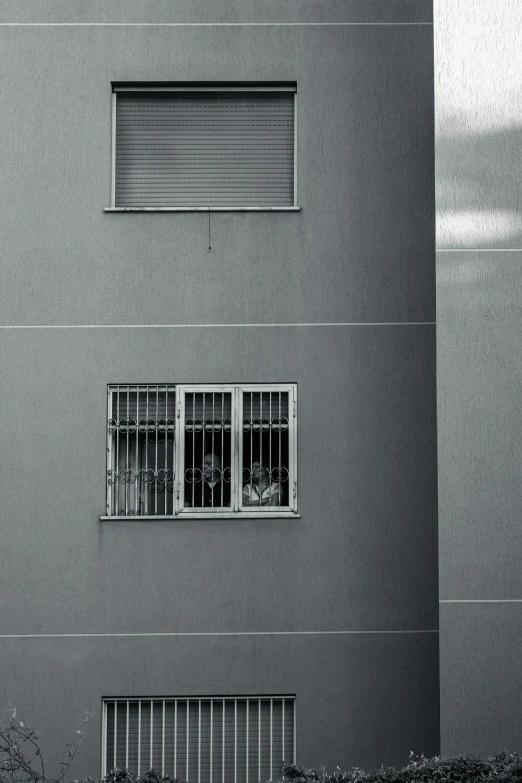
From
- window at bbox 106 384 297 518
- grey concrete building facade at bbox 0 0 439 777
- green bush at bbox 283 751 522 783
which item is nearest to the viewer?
green bush at bbox 283 751 522 783

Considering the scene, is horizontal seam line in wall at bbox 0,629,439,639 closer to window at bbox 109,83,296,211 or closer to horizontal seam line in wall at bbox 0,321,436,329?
horizontal seam line in wall at bbox 0,321,436,329

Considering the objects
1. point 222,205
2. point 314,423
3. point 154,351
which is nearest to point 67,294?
point 154,351

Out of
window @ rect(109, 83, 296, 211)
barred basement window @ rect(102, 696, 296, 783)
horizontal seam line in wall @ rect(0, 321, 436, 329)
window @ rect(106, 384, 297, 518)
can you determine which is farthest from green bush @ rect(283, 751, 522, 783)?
window @ rect(109, 83, 296, 211)

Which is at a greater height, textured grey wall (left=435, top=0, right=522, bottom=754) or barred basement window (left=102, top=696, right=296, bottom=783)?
textured grey wall (left=435, top=0, right=522, bottom=754)

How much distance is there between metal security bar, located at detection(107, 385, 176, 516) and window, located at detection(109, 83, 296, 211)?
5.86ft

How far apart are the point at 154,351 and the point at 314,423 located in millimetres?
1575

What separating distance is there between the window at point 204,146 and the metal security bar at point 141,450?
1.79 metres

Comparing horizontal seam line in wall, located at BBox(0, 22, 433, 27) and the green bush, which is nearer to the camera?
the green bush

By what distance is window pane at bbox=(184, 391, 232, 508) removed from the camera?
9.30 metres

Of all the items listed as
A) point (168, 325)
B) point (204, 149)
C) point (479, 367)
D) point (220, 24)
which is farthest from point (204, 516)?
point (220, 24)

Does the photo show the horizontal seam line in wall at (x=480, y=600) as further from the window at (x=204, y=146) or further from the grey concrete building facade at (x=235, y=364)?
the window at (x=204, y=146)

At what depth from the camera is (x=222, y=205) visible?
964cm

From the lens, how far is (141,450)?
9.35 meters

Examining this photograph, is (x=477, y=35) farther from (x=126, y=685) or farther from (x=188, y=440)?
(x=126, y=685)
